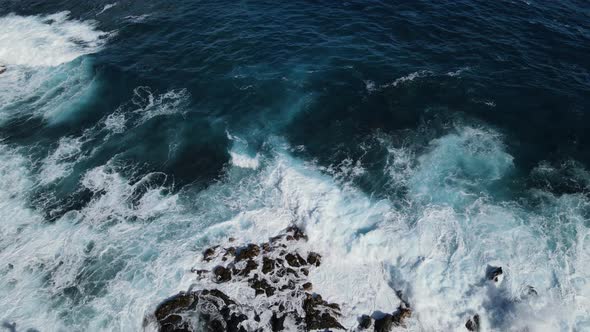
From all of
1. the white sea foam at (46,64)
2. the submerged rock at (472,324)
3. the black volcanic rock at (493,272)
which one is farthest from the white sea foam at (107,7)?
the submerged rock at (472,324)

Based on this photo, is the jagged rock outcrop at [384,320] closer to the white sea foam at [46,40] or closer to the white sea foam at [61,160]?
the white sea foam at [61,160]

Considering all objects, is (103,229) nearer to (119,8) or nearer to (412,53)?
(412,53)

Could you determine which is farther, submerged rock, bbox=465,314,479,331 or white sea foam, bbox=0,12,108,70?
white sea foam, bbox=0,12,108,70

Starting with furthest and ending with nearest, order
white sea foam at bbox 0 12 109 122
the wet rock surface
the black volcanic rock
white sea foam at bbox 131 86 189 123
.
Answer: white sea foam at bbox 0 12 109 122 → white sea foam at bbox 131 86 189 123 → the black volcanic rock → the wet rock surface

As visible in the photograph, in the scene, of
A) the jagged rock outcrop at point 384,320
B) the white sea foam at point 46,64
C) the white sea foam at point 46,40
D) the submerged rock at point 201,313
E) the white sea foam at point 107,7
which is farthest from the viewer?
the white sea foam at point 107,7

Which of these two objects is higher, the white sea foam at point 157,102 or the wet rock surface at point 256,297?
the white sea foam at point 157,102

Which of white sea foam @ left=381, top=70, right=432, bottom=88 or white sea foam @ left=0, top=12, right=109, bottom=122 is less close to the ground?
white sea foam @ left=381, top=70, right=432, bottom=88

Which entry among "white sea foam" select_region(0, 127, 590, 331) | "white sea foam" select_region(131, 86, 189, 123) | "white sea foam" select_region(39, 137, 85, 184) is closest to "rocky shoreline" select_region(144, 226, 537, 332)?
"white sea foam" select_region(0, 127, 590, 331)

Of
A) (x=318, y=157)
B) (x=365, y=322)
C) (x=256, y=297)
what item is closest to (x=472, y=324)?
(x=365, y=322)

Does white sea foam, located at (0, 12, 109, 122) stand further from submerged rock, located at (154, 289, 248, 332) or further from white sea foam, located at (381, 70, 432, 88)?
white sea foam, located at (381, 70, 432, 88)
